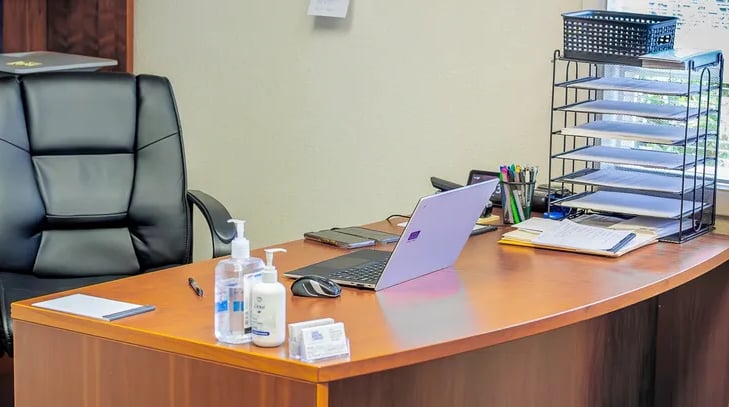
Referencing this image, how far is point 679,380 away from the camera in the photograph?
2951 mm

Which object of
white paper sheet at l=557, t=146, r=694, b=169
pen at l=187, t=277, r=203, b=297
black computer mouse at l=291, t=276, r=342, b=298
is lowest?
pen at l=187, t=277, r=203, b=297

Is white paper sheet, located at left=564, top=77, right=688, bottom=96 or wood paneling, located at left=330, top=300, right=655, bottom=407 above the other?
white paper sheet, located at left=564, top=77, right=688, bottom=96

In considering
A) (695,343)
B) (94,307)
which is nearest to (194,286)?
(94,307)

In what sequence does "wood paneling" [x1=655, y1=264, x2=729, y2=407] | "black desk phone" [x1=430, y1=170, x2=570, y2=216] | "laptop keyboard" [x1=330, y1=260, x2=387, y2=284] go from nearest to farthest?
"laptop keyboard" [x1=330, y1=260, x2=387, y2=284], "wood paneling" [x1=655, y1=264, x2=729, y2=407], "black desk phone" [x1=430, y1=170, x2=570, y2=216]

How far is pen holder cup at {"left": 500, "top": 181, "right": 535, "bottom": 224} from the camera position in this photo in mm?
2875

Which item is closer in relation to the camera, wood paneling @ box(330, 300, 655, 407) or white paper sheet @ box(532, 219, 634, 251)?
wood paneling @ box(330, 300, 655, 407)

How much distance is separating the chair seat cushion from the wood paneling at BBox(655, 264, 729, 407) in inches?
58.3

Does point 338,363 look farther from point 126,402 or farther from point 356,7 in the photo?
point 356,7

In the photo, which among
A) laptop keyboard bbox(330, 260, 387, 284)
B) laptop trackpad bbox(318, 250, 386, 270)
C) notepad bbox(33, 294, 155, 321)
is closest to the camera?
notepad bbox(33, 294, 155, 321)

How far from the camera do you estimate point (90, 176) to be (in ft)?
9.91

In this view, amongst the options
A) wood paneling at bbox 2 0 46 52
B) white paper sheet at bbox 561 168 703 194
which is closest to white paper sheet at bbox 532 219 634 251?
white paper sheet at bbox 561 168 703 194

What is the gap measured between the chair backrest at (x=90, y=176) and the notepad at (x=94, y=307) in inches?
36.2

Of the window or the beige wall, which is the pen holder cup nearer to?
the beige wall

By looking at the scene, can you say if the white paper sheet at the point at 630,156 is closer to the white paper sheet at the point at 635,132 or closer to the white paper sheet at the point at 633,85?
the white paper sheet at the point at 635,132
